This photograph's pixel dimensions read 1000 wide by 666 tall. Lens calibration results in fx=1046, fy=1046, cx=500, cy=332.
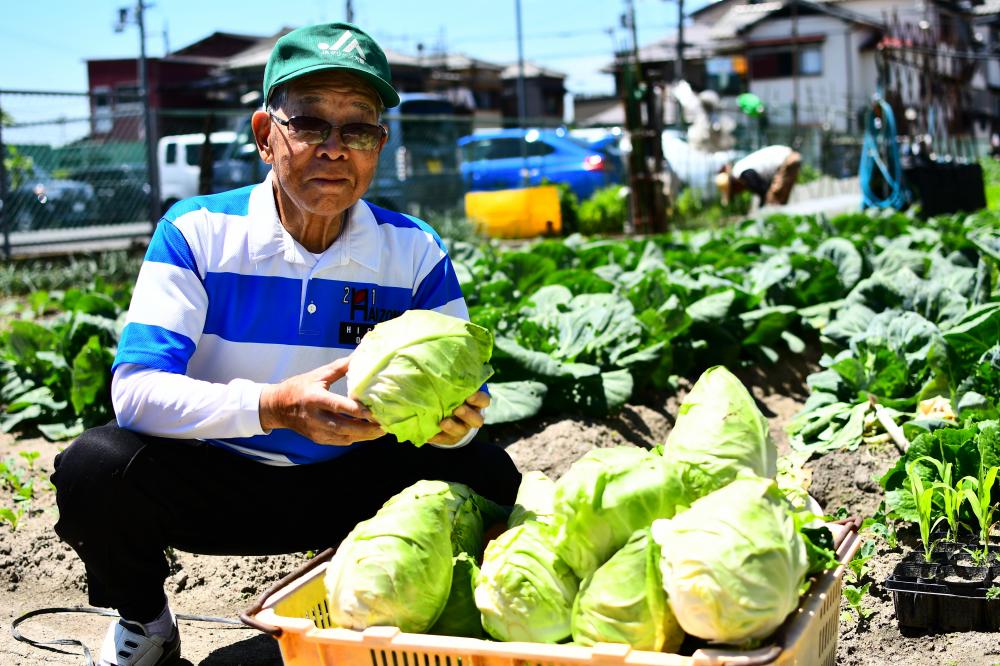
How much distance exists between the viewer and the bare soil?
2.93 m


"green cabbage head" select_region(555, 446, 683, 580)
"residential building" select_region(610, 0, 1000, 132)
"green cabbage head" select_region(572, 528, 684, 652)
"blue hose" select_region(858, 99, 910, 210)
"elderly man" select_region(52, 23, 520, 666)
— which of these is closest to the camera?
"green cabbage head" select_region(572, 528, 684, 652)

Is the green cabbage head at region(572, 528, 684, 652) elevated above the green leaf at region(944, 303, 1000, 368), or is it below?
below

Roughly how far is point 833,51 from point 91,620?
54.0 m

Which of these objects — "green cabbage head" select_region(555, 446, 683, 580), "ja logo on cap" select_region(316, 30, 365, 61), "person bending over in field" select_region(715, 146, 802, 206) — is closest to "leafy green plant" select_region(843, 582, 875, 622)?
"green cabbage head" select_region(555, 446, 683, 580)

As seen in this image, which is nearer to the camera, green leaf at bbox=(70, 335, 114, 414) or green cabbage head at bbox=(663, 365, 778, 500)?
green cabbage head at bbox=(663, 365, 778, 500)

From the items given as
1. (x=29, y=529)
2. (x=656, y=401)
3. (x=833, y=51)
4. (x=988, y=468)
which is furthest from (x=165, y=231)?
(x=833, y=51)

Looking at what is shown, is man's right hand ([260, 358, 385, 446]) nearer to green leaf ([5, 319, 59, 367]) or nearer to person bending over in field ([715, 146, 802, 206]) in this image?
green leaf ([5, 319, 59, 367])

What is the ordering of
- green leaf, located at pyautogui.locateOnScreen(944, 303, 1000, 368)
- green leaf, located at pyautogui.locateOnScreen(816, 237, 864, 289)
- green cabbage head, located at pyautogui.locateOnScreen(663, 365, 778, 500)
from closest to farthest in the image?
green cabbage head, located at pyautogui.locateOnScreen(663, 365, 778, 500) → green leaf, located at pyautogui.locateOnScreen(944, 303, 1000, 368) → green leaf, located at pyautogui.locateOnScreen(816, 237, 864, 289)

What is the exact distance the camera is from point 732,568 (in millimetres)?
1885

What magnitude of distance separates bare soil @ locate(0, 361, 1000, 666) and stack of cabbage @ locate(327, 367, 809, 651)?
95cm

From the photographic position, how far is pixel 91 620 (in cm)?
368

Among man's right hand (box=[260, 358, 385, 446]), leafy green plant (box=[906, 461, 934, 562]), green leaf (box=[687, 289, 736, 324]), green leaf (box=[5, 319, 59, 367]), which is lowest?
leafy green plant (box=[906, 461, 934, 562])

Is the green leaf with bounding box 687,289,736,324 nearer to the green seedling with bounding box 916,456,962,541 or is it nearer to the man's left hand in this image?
the green seedling with bounding box 916,456,962,541

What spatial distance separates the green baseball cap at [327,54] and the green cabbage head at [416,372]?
0.75 meters
